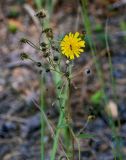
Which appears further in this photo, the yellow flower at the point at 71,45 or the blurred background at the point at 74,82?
the blurred background at the point at 74,82

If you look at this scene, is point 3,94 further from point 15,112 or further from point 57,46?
point 57,46

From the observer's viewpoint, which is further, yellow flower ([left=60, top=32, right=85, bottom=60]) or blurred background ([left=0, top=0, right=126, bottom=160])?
blurred background ([left=0, top=0, right=126, bottom=160])

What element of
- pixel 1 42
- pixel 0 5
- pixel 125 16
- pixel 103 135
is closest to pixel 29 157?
pixel 103 135

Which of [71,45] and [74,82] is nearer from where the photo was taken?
[71,45]
